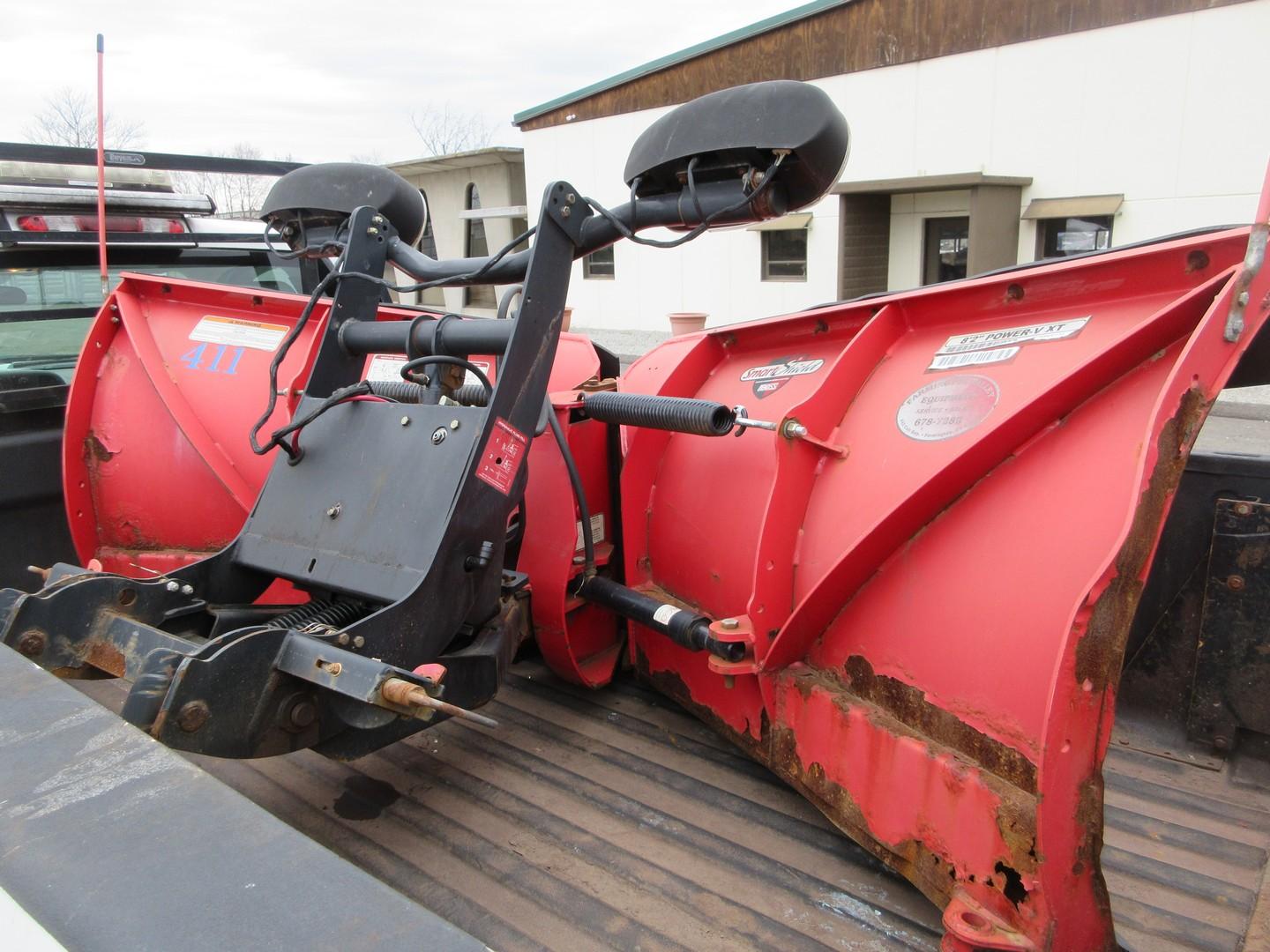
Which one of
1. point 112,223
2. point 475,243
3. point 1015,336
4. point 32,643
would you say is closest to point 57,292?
point 112,223

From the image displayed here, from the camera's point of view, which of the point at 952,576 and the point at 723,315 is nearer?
the point at 952,576

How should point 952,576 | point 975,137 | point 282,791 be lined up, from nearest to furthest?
point 952,576 < point 282,791 < point 975,137

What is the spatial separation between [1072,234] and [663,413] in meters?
10.1

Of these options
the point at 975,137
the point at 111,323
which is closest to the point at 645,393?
the point at 111,323

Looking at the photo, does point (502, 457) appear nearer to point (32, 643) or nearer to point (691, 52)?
point (32, 643)

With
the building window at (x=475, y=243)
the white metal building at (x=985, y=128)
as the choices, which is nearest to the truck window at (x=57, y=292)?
the white metal building at (x=985, y=128)

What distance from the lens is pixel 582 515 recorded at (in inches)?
103

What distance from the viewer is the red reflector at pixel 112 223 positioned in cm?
362

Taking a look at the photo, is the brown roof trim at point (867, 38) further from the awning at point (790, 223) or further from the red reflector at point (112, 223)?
the red reflector at point (112, 223)

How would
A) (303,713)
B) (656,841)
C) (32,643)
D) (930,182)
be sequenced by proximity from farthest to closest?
(930,182)
(656,841)
(32,643)
(303,713)

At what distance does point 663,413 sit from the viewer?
236cm

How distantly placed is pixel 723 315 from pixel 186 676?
13460 mm

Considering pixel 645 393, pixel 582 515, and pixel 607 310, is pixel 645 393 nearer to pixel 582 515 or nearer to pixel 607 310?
pixel 582 515

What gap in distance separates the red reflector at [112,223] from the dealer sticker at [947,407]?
10.5 ft
